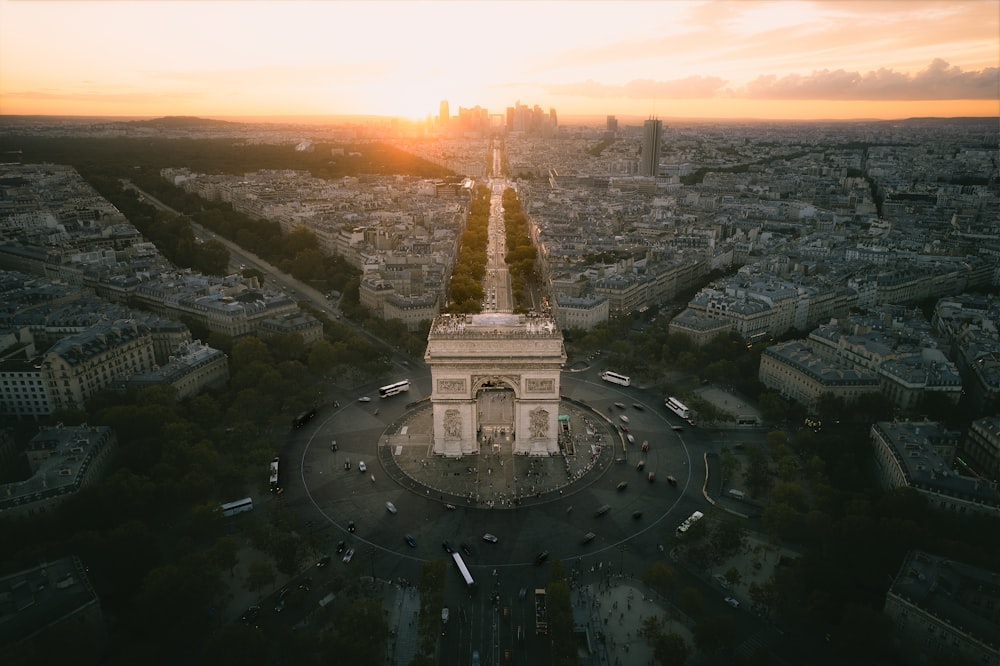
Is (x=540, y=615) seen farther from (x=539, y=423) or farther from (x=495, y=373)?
(x=495, y=373)

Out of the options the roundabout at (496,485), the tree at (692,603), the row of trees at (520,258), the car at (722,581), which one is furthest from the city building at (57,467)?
the row of trees at (520,258)

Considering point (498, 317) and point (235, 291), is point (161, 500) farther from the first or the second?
point (235, 291)

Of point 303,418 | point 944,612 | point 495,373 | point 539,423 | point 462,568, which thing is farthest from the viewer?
point 303,418

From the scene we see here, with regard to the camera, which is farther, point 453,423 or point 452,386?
point 453,423

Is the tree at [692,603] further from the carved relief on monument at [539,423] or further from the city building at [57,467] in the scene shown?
the city building at [57,467]

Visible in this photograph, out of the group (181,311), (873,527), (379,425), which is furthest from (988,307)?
(181,311)

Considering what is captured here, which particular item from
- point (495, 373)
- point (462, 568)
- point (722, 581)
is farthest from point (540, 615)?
point (495, 373)
